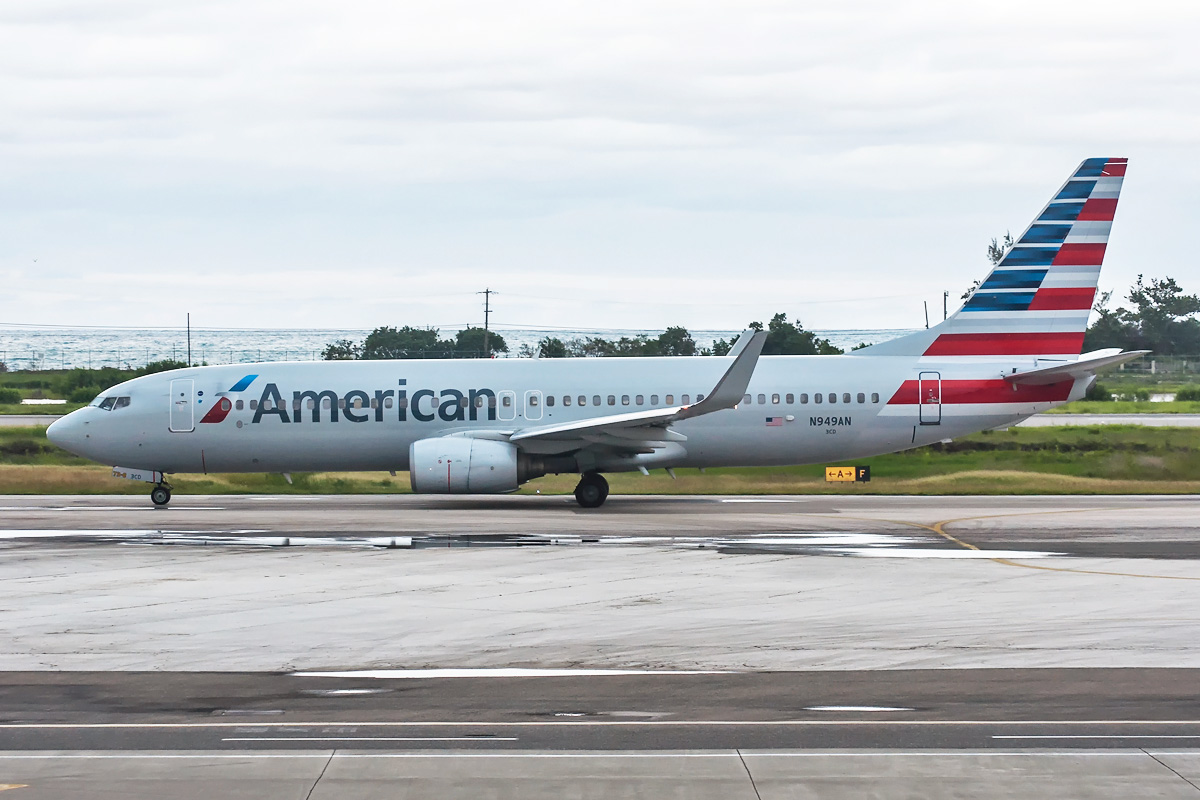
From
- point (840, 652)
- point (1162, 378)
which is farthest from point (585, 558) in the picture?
point (1162, 378)

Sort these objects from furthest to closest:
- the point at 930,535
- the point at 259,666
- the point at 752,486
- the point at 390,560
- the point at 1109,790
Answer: the point at 752,486 → the point at 930,535 → the point at 390,560 → the point at 259,666 → the point at 1109,790

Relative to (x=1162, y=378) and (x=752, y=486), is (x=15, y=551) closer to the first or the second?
(x=752, y=486)

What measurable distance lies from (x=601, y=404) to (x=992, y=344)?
31.4ft

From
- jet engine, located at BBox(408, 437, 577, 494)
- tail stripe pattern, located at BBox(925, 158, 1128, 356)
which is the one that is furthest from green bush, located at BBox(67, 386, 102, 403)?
tail stripe pattern, located at BBox(925, 158, 1128, 356)

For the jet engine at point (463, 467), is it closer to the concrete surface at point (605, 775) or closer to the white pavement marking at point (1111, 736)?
the concrete surface at point (605, 775)

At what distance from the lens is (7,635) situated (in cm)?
1412

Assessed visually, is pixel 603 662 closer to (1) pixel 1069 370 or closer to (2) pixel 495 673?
(2) pixel 495 673

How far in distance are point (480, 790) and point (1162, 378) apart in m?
95.1

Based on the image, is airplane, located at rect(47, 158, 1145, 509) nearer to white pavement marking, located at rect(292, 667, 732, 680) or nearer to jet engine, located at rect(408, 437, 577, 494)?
jet engine, located at rect(408, 437, 577, 494)

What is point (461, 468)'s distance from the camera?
29.0 metres

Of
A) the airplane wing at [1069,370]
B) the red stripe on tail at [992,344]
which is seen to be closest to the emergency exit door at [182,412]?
the red stripe on tail at [992,344]

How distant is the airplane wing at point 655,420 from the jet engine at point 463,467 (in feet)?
2.81

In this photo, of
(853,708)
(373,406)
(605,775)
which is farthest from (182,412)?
(605,775)

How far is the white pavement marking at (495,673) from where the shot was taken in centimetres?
1186
